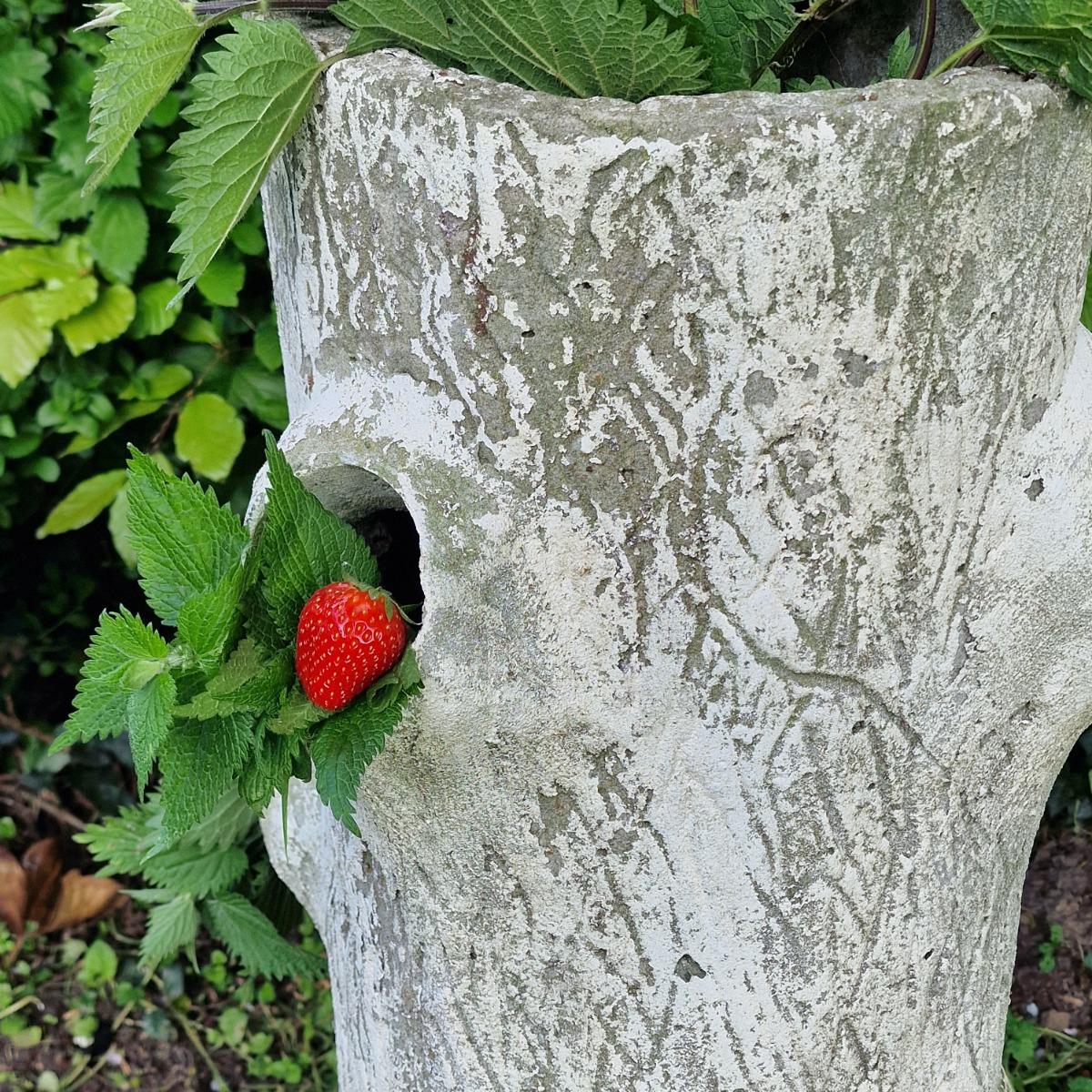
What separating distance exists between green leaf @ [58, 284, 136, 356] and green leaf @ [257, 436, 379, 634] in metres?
1.11

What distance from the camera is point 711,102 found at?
0.98 metres

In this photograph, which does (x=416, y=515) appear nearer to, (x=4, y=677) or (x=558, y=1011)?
(x=558, y=1011)

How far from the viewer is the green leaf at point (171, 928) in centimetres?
201

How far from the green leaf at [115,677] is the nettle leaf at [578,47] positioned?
59 centimetres

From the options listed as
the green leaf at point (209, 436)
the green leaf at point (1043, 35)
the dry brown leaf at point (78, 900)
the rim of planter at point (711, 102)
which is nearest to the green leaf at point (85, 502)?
the green leaf at point (209, 436)

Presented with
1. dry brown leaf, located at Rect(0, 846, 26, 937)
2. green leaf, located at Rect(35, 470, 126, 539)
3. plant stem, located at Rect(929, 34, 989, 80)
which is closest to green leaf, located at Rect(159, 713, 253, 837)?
plant stem, located at Rect(929, 34, 989, 80)

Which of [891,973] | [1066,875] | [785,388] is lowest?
[1066,875]

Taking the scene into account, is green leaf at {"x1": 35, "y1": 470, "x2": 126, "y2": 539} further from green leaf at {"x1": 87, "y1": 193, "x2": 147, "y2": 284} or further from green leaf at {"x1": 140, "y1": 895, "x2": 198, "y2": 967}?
green leaf at {"x1": 140, "y1": 895, "x2": 198, "y2": 967}

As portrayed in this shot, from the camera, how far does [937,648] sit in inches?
45.1

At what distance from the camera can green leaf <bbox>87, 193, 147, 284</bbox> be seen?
203 centimetres

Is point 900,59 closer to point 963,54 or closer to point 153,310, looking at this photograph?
point 963,54

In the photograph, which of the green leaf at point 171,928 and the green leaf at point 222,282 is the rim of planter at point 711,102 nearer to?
the green leaf at point 222,282

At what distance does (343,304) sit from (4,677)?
1.85 m

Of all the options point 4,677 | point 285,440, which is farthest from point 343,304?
point 4,677
